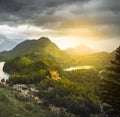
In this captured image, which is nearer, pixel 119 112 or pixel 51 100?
pixel 119 112

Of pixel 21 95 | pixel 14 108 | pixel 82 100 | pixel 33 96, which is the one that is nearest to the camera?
pixel 14 108

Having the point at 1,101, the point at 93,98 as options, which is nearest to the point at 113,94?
the point at 1,101

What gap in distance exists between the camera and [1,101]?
134 meters

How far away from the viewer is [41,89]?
188 meters

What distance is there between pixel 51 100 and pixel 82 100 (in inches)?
761

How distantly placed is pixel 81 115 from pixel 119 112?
93761 millimetres

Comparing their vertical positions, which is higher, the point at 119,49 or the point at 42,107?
the point at 119,49

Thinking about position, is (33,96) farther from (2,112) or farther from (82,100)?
(2,112)

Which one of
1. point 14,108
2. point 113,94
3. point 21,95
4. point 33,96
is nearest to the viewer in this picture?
point 113,94

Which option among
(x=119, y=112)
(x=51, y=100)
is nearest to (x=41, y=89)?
(x=51, y=100)

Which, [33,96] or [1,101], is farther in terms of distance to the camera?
[33,96]

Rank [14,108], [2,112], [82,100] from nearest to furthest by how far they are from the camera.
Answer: [2,112], [14,108], [82,100]

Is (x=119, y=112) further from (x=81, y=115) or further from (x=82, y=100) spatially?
(x=82, y=100)

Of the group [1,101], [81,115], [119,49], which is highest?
[119,49]
